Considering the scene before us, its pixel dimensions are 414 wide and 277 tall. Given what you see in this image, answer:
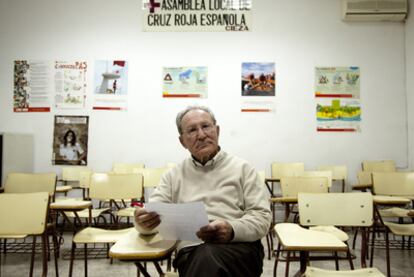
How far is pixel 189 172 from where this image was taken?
1691 mm

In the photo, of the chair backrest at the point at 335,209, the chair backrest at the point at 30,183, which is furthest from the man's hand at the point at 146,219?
the chair backrest at the point at 30,183

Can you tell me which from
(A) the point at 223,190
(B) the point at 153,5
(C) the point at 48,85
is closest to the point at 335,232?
(A) the point at 223,190

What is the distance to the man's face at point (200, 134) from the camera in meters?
1.68

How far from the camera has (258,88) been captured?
5.32m

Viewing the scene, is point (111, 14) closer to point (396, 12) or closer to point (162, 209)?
point (396, 12)

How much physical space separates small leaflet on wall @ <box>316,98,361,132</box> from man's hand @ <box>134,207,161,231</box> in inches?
169

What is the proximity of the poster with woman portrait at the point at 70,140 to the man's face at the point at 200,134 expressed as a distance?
4.03 m

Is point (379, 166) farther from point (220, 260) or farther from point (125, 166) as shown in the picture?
point (220, 260)

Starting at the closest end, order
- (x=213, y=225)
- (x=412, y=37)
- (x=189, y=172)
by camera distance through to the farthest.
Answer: (x=213, y=225)
(x=189, y=172)
(x=412, y=37)

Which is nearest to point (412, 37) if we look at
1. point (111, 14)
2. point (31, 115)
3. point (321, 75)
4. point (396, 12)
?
point (396, 12)

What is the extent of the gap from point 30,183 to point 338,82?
4473 mm

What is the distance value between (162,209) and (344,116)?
454 centimetres

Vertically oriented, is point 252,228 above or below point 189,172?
below

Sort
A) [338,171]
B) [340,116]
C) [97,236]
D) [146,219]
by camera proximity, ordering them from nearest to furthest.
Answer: [146,219], [97,236], [338,171], [340,116]
